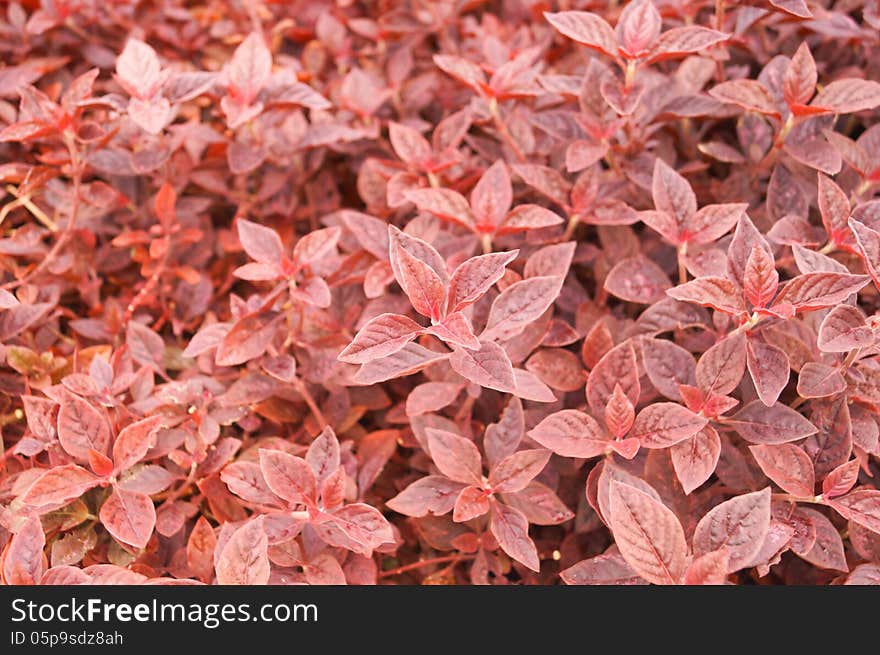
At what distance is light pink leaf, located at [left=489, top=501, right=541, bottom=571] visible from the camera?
103 centimetres

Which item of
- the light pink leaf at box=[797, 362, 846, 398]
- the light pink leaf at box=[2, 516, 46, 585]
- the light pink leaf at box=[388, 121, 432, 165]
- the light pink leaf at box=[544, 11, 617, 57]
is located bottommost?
the light pink leaf at box=[2, 516, 46, 585]

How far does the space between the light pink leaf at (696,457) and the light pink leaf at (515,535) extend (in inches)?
7.9

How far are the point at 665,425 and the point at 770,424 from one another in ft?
0.47

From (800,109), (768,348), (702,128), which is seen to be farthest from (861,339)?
(702,128)

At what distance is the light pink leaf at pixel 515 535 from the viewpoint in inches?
40.7

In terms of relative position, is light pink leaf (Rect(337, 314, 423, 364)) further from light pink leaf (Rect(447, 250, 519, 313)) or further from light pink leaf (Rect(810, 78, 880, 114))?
light pink leaf (Rect(810, 78, 880, 114))

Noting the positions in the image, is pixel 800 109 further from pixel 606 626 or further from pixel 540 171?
pixel 606 626

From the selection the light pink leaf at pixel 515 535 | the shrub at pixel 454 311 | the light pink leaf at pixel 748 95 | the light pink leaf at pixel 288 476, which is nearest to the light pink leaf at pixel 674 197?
the shrub at pixel 454 311

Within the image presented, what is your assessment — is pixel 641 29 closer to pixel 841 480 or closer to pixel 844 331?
pixel 844 331

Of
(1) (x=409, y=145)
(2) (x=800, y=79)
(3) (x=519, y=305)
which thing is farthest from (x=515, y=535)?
(2) (x=800, y=79)

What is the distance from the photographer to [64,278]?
1.45 meters

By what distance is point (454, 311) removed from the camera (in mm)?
1020

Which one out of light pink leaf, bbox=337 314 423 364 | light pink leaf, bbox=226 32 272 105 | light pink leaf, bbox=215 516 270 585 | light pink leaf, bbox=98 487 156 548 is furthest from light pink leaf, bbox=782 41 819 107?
light pink leaf, bbox=98 487 156 548

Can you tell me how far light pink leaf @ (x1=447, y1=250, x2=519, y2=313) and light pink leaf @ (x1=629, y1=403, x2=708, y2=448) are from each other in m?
0.26
